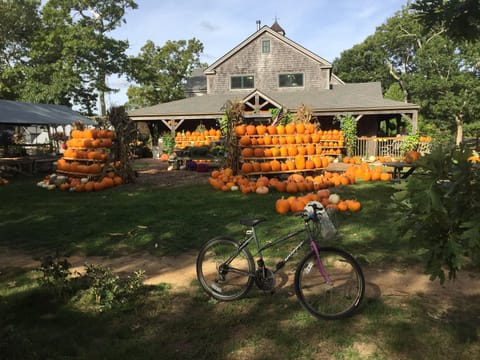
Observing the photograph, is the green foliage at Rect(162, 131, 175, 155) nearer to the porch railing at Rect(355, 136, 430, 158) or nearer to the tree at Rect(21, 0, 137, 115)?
the porch railing at Rect(355, 136, 430, 158)

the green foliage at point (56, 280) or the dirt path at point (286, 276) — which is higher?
the green foliage at point (56, 280)

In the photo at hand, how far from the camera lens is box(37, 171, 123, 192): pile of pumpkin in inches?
484

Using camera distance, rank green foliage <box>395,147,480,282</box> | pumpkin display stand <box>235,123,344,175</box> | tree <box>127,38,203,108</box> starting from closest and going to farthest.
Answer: green foliage <box>395,147,480,282</box>, pumpkin display stand <box>235,123,344,175</box>, tree <box>127,38,203,108</box>

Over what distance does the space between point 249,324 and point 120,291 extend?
1576 millimetres

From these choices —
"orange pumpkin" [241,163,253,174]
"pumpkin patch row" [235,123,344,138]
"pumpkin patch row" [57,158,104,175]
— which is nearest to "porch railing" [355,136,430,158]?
"pumpkin patch row" [235,123,344,138]

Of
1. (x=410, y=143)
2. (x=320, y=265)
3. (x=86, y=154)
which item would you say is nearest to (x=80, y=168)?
(x=86, y=154)

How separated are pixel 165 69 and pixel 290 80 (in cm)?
3022

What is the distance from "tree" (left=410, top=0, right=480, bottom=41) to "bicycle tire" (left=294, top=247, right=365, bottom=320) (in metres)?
3.98

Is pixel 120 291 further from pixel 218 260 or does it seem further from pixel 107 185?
pixel 107 185

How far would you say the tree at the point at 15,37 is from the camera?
43.3 m

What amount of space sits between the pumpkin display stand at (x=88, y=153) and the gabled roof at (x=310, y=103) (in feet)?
32.1

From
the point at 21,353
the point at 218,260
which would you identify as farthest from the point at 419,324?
the point at 21,353

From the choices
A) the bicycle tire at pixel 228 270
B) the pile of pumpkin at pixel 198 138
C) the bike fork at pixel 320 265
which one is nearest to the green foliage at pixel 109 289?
the bicycle tire at pixel 228 270

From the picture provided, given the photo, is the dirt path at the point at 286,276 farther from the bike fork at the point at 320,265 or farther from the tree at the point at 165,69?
the tree at the point at 165,69
